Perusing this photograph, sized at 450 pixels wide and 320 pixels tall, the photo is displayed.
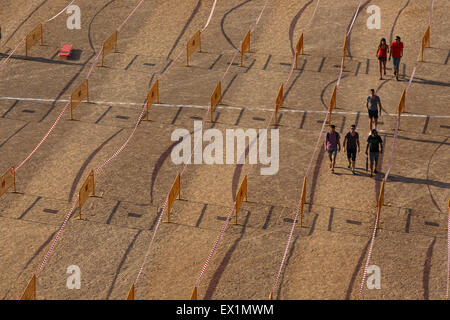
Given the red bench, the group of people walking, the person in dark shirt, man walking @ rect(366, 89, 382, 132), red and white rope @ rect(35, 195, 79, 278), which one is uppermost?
the red bench

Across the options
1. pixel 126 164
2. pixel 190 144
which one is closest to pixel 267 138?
pixel 190 144

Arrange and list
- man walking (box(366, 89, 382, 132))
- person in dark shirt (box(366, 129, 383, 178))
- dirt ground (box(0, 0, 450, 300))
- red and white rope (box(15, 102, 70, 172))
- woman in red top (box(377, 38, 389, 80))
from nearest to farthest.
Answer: dirt ground (box(0, 0, 450, 300)) → person in dark shirt (box(366, 129, 383, 178)) → red and white rope (box(15, 102, 70, 172)) → man walking (box(366, 89, 382, 132)) → woman in red top (box(377, 38, 389, 80))

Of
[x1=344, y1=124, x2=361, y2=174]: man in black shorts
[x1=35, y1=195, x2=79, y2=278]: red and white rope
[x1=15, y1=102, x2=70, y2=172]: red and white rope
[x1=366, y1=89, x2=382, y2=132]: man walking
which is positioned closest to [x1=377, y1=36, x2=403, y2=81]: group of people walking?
[x1=366, y1=89, x2=382, y2=132]: man walking

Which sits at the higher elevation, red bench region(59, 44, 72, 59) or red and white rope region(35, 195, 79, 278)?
red bench region(59, 44, 72, 59)

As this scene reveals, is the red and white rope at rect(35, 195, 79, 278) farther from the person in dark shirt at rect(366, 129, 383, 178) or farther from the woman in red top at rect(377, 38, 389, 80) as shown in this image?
the woman in red top at rect(377, 38, 389, 80)

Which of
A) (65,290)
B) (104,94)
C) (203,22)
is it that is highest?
(203,22)

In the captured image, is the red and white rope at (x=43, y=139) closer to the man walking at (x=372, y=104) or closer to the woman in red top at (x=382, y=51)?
the man walking at (x=372, y=104)

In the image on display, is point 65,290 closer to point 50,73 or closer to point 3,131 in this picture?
point 3,131

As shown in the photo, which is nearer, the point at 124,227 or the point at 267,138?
the point at 124,227
